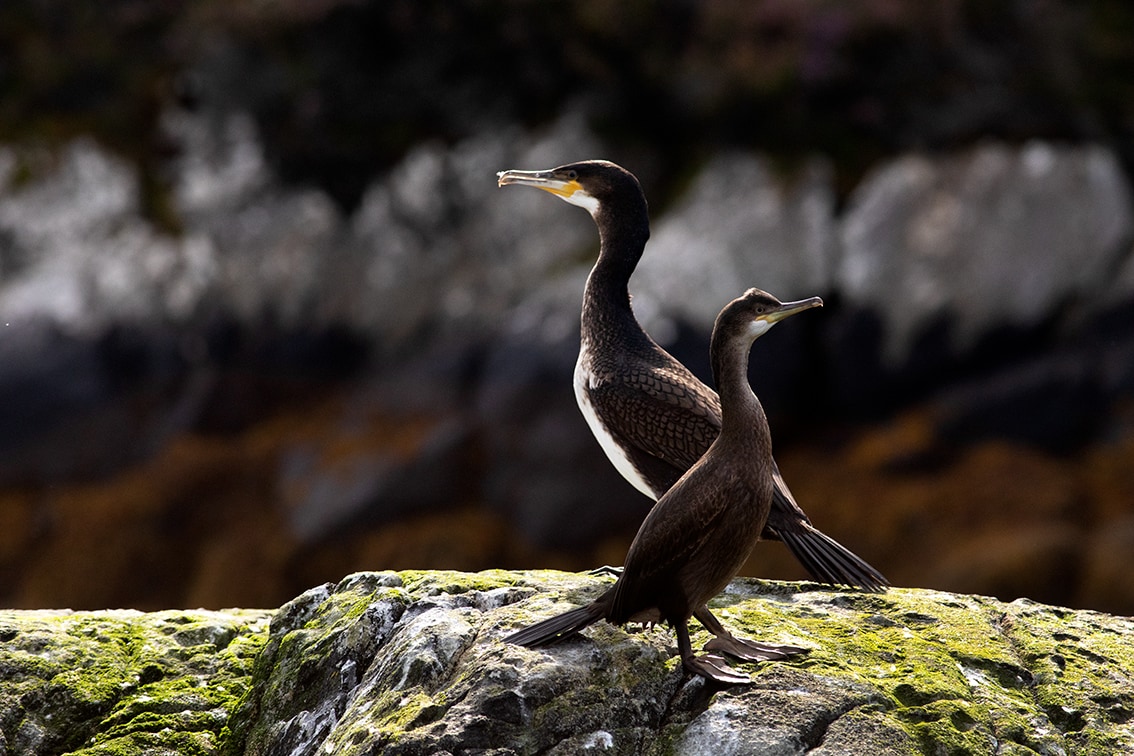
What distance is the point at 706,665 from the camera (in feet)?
14.0

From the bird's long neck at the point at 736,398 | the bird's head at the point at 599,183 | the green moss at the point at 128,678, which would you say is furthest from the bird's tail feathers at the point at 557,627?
the bird's head at the point at 599,183

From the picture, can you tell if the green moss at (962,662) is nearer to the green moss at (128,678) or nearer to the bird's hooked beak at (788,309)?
the bird's hooked beak at (788,309)

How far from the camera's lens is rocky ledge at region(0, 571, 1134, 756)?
162 inches

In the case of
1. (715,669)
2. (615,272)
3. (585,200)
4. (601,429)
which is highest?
(585,200)

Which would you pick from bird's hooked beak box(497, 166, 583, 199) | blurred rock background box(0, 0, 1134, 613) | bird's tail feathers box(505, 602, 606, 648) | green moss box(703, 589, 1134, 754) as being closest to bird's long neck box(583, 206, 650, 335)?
bird's hooked beak box(497, 166, 583, 199)

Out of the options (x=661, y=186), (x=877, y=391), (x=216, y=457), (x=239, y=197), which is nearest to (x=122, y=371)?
(x=216, y=457)

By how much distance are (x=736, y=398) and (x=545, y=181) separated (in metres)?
2.47

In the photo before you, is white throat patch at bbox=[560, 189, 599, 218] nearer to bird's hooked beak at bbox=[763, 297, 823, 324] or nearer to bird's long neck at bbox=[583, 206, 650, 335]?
bird's long neck at bbox=[583, 206, 650, 335]

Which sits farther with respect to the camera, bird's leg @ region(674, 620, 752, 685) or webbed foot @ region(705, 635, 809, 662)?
webbed foot @ region(705, 635, 809, 662)

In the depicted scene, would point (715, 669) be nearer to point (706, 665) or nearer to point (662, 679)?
point (706, 665)

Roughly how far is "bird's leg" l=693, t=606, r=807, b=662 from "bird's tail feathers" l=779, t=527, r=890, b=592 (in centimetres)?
71

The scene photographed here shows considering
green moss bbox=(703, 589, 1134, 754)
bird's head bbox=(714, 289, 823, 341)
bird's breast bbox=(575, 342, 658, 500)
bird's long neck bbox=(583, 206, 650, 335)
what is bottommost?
green moss bbox=(703, 589, 1134, 754)

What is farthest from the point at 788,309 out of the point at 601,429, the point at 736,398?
the point at 601,429

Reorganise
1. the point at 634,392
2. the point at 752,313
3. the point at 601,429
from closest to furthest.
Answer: the point at 752,313 → the point at 634,392 → the point at 601,429
